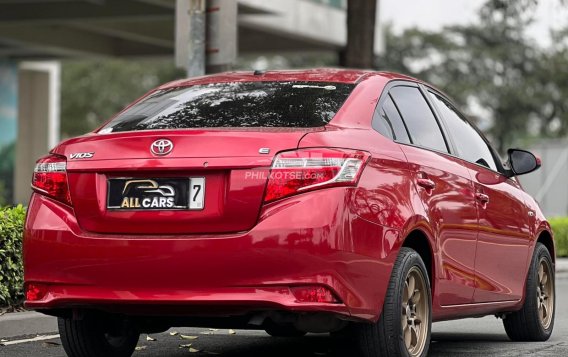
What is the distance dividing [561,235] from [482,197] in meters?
13.0

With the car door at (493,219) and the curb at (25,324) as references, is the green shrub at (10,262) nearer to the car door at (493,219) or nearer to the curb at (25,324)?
the curb at (25,324)

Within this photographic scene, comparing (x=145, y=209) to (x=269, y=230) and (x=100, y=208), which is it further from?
(x=269, y=230)

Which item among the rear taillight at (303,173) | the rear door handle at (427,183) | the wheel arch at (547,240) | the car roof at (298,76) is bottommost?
the wheel arch at (547,240)

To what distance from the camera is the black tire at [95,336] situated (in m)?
6.79

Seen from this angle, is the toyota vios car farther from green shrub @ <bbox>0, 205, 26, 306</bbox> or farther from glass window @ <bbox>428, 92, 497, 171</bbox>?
green shrub @ <bbox>0, 205, 26, 306</bbox>

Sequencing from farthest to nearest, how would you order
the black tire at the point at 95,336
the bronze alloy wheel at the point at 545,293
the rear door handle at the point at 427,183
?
the bronze alloy wheel at the point at 545,293
the black tire at the point at 95,336
the rear door handle at the point at 427,183

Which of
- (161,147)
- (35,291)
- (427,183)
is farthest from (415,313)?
(35,291)

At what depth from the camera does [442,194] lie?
22.9ft

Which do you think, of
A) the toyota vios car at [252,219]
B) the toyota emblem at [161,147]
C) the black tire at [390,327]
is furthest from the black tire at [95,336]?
the black tire at [390,327]

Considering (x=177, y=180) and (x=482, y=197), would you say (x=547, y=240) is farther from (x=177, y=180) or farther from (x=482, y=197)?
(x=177, y=180)

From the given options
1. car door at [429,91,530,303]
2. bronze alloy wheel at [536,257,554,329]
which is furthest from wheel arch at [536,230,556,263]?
car door at [429,91,530,303]

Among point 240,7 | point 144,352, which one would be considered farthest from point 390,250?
point 240,7

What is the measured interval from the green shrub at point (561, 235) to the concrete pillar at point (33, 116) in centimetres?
2364

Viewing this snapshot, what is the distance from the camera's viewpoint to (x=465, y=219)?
23.8 feet
